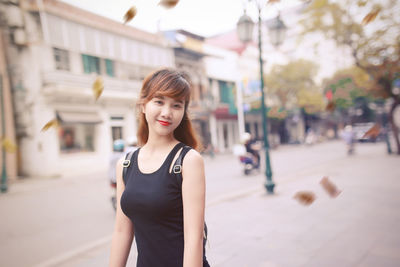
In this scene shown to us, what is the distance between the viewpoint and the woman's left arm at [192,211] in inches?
51.6

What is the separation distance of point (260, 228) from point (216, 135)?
2098 cm

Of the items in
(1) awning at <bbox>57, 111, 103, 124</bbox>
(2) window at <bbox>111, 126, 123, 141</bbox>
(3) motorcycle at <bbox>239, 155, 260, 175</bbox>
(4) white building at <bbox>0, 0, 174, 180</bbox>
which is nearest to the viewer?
(3) motorcycle at <bbox>239, 155, 260, 175</bbox>

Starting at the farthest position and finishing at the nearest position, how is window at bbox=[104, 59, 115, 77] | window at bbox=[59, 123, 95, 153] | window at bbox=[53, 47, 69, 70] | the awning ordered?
window at bbox=[104, 59, 115, 77] < window at bbox=[59, 123, 95, 153] < window at bbox=[53, 47, 69, 70] < the awning

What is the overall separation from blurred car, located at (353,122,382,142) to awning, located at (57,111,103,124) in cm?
1266

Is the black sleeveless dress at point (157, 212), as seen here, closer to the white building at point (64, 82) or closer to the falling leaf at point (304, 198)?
the falling leaf at point (304, 198)

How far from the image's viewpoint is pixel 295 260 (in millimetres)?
3229

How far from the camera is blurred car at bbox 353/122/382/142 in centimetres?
290

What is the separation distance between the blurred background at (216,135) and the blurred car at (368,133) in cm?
5

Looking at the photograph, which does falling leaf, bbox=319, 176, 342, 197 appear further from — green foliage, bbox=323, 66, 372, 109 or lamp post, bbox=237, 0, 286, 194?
green foliage, bbox=323, 66, 372, 109

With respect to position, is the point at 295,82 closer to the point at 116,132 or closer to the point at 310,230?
the point at 116,132

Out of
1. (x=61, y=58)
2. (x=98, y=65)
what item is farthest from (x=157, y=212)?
(x=98, y=65)

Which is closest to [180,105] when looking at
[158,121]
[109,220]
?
[158,121]

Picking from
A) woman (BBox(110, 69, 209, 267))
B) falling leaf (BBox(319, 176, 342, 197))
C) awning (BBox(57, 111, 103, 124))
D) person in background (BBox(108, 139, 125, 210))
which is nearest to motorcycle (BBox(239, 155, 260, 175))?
falling leaf (BBox(319, 176, 342, 197))

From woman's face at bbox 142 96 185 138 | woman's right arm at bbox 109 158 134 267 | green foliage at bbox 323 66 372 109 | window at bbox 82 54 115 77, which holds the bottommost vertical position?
woman's right arm at bbox 109 158 134 267
